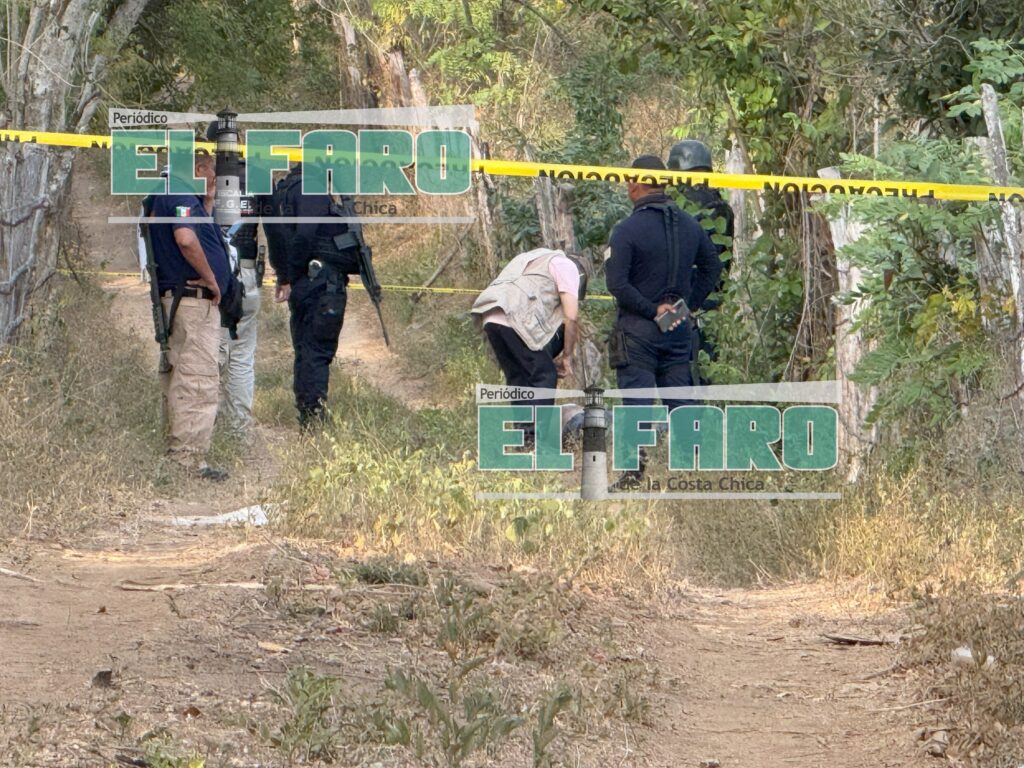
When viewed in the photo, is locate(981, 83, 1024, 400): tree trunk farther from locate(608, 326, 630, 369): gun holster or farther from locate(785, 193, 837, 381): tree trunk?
locate(608, 326, 630, 369): gun holster

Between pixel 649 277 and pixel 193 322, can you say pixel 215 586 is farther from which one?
pixel 649 277

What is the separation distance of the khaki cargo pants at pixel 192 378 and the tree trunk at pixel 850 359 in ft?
11.3

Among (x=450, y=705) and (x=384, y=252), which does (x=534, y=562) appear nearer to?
(x=450, y=705)

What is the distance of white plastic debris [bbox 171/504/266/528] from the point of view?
7.25 m

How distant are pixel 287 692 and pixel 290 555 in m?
1.99

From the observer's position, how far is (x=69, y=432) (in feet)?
27.0

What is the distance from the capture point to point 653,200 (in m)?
8.84

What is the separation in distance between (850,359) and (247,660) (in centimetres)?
448

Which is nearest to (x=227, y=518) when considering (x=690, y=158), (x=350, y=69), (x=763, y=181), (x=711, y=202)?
(x=763, y=181)

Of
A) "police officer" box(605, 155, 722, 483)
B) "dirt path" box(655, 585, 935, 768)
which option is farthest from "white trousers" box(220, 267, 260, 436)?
"dirt path" box(655, 585, 935, 768)

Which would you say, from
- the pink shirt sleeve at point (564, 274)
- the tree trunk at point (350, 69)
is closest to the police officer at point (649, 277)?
the pink shirt sleeve at point (564, 274)

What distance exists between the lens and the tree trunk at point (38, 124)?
9.43m

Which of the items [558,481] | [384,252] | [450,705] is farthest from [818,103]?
[384,252]

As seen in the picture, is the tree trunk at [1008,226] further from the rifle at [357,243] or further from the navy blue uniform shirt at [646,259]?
the rifle at [357,243]
